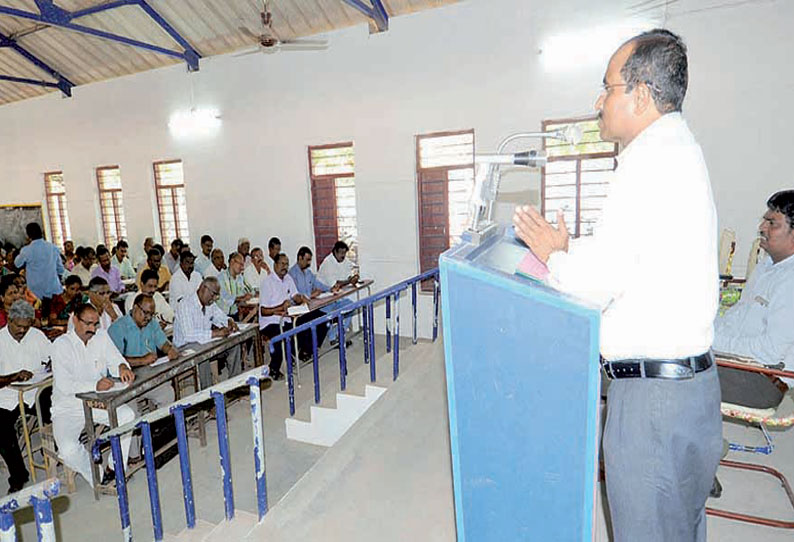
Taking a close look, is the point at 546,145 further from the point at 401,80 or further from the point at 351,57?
the point at 351,57

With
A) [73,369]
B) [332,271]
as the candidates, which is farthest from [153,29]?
[73,369]

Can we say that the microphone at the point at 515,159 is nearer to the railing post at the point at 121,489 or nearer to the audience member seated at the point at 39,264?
the railing post at the point at 121,489

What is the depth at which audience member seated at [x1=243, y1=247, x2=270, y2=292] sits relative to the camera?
624 centimetres

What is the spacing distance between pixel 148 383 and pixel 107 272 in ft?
13.4

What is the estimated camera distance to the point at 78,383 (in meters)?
3.17

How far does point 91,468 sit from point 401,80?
201 inches

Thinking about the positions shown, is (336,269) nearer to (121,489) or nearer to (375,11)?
(375,11)

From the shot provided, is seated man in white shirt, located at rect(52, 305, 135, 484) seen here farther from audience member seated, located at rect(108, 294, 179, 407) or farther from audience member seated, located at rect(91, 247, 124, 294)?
audience member seated, located at rect(91, 247, 124, 294)

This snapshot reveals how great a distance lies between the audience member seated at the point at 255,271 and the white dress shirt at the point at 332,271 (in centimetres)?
76

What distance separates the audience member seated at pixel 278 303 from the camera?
504 centimetres

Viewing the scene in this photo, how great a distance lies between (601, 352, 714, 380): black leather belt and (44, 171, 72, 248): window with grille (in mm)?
10865

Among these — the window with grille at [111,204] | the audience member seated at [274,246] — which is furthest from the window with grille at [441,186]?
the window with grille at [111,204]

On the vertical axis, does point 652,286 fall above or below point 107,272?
above

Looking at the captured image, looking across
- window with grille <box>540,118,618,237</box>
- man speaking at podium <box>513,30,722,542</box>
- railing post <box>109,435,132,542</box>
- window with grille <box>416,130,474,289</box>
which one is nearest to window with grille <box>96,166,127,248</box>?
window with grille <box>416,130,474,289</box>
